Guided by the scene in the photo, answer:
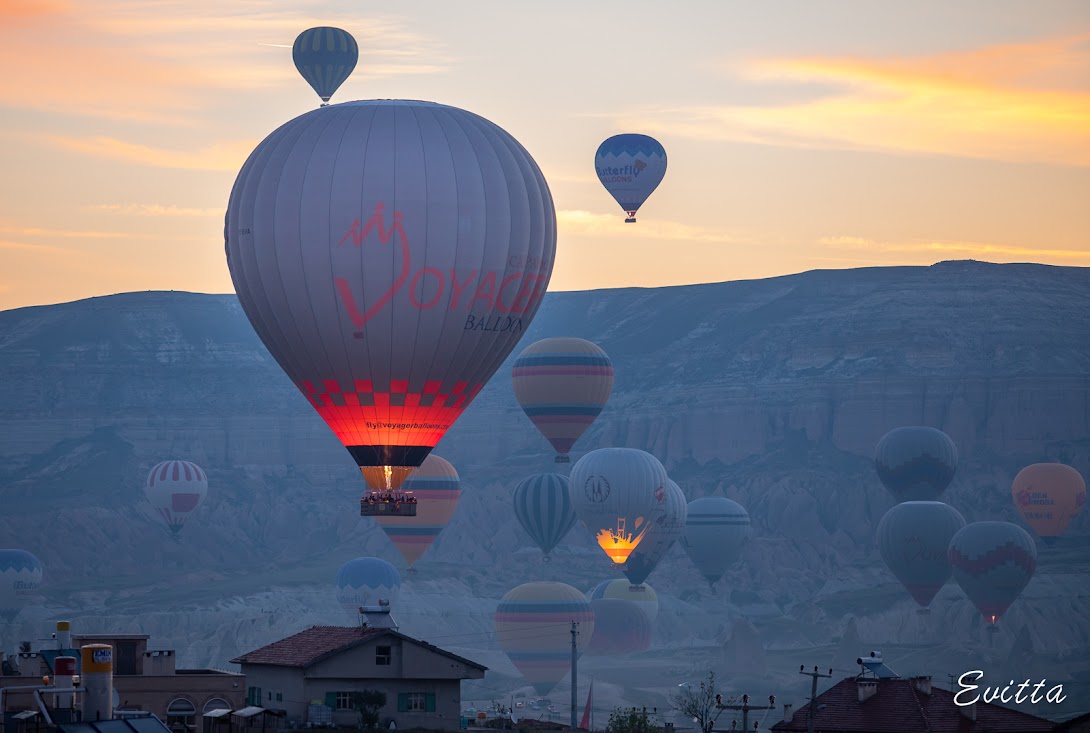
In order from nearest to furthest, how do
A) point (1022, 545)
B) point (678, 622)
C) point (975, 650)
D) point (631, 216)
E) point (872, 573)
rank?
1. point (631, 216)
2. point (1022, 545)
3. point (975, 650)
4. point (678, 622)
5. point (872, 573)

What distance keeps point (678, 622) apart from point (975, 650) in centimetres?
2827

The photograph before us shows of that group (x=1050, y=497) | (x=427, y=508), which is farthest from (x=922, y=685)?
(x=1050, y=497)

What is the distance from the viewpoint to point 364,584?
153500 millimetres

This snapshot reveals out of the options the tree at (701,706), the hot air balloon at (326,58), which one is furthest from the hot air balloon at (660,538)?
the hot air balloon at (326,58)

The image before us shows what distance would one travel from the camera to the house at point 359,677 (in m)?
67.1

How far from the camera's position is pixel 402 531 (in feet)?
470

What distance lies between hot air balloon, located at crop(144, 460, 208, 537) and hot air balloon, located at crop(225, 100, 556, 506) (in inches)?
4047

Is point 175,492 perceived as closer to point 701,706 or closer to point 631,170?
point 631,170

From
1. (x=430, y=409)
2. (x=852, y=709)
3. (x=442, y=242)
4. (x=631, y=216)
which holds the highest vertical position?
(x=631, y=216)

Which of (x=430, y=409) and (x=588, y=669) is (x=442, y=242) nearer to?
(x=430, y=409)

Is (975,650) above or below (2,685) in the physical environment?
above

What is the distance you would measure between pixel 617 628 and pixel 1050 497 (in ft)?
120

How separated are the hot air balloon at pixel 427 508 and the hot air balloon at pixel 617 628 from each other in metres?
10.9

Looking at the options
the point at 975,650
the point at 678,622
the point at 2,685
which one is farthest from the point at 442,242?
the point at 678,622
